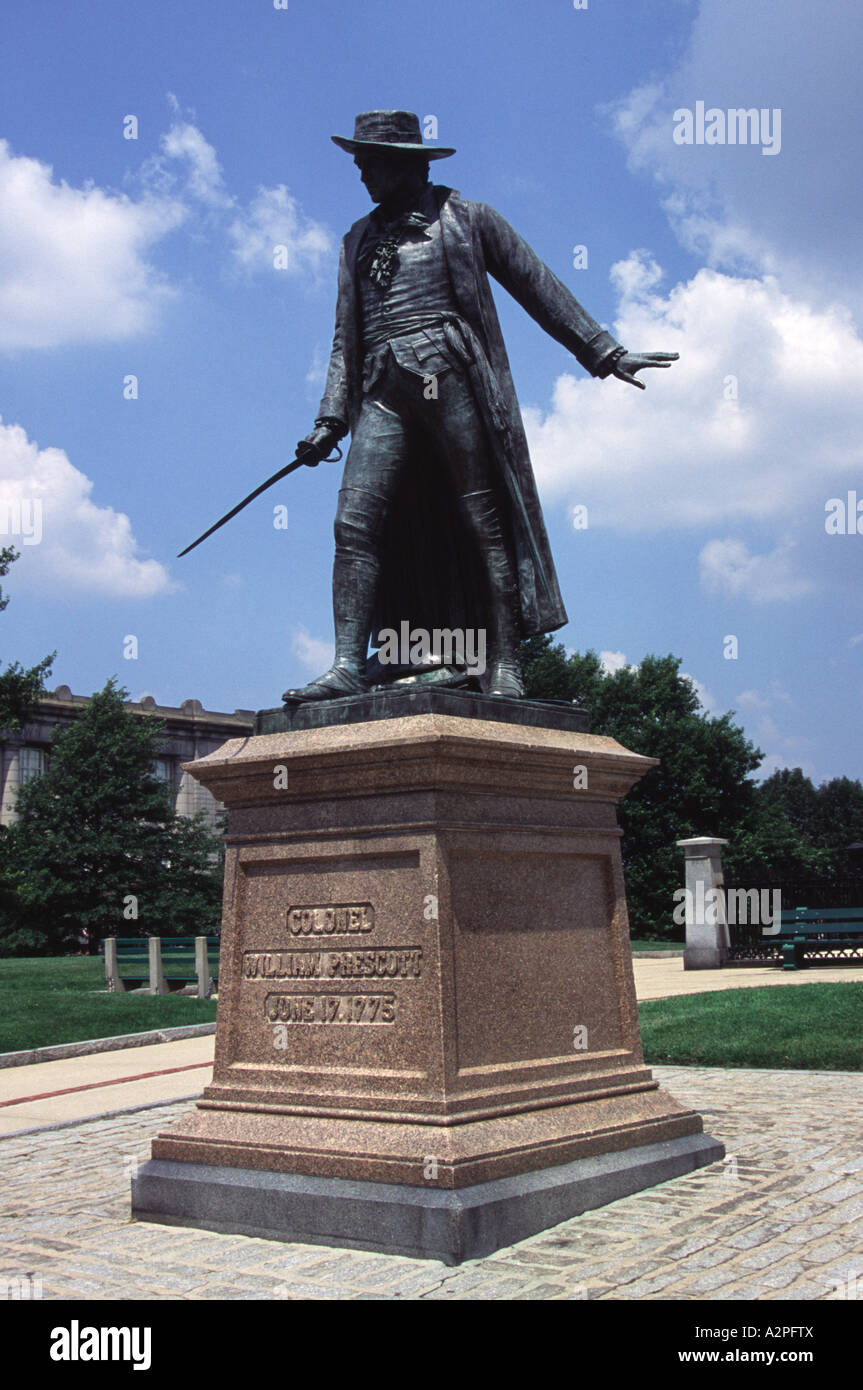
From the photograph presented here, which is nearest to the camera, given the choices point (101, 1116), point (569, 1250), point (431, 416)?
point (569, 1250)

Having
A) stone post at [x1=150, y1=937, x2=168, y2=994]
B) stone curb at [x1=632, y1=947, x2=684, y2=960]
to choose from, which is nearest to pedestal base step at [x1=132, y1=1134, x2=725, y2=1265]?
stone post at [x1=150, y1=937, x2=168, y2=994]

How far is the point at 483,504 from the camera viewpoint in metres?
6.61

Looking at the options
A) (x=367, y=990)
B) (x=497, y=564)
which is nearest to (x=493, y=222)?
(x=497, y=564)

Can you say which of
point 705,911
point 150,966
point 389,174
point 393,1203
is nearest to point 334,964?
point 393,1203

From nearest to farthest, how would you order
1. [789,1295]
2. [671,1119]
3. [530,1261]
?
1. [789,1295]
2. [530,1261]
3. [671,1119]

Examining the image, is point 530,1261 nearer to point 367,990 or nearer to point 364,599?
point 367,990

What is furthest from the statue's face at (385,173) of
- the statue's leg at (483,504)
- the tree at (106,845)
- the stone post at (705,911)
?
the tree at (106,845)

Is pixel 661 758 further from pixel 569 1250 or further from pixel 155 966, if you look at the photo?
pixel 569 1250

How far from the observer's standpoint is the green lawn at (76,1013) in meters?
13.9

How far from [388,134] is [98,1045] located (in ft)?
33.9

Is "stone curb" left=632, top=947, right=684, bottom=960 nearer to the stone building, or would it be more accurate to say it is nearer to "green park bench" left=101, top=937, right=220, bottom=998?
"green park bench" left=101, top=937, right=220, bottom=998

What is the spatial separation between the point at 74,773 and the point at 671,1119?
3812cm

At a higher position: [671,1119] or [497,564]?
[497,564]

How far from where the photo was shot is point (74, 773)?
41.8 m
